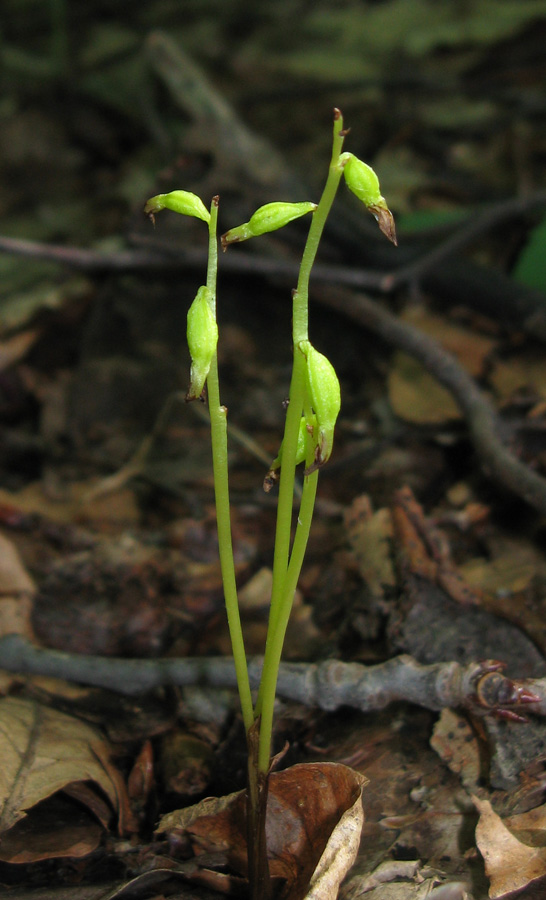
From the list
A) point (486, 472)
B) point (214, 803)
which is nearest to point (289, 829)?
point (214, 803)

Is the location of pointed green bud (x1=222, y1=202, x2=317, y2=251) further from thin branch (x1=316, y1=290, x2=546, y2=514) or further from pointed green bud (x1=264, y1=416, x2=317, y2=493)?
thin branch (x1=316, y1=290, x2=546, y2=514)

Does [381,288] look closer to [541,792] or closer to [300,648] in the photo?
[300,648]

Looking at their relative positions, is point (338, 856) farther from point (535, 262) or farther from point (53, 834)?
point (535, 262)

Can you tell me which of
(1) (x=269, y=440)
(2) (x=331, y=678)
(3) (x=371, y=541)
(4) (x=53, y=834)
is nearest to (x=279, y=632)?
(2) (x=331, y=678)

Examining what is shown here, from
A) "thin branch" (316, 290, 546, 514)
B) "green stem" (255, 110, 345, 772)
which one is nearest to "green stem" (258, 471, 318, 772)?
"green stem" (255, 110, 345, 772)

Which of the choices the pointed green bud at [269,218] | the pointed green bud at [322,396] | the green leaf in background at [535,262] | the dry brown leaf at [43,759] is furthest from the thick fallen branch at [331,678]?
the green leaf in background at [535,262]
